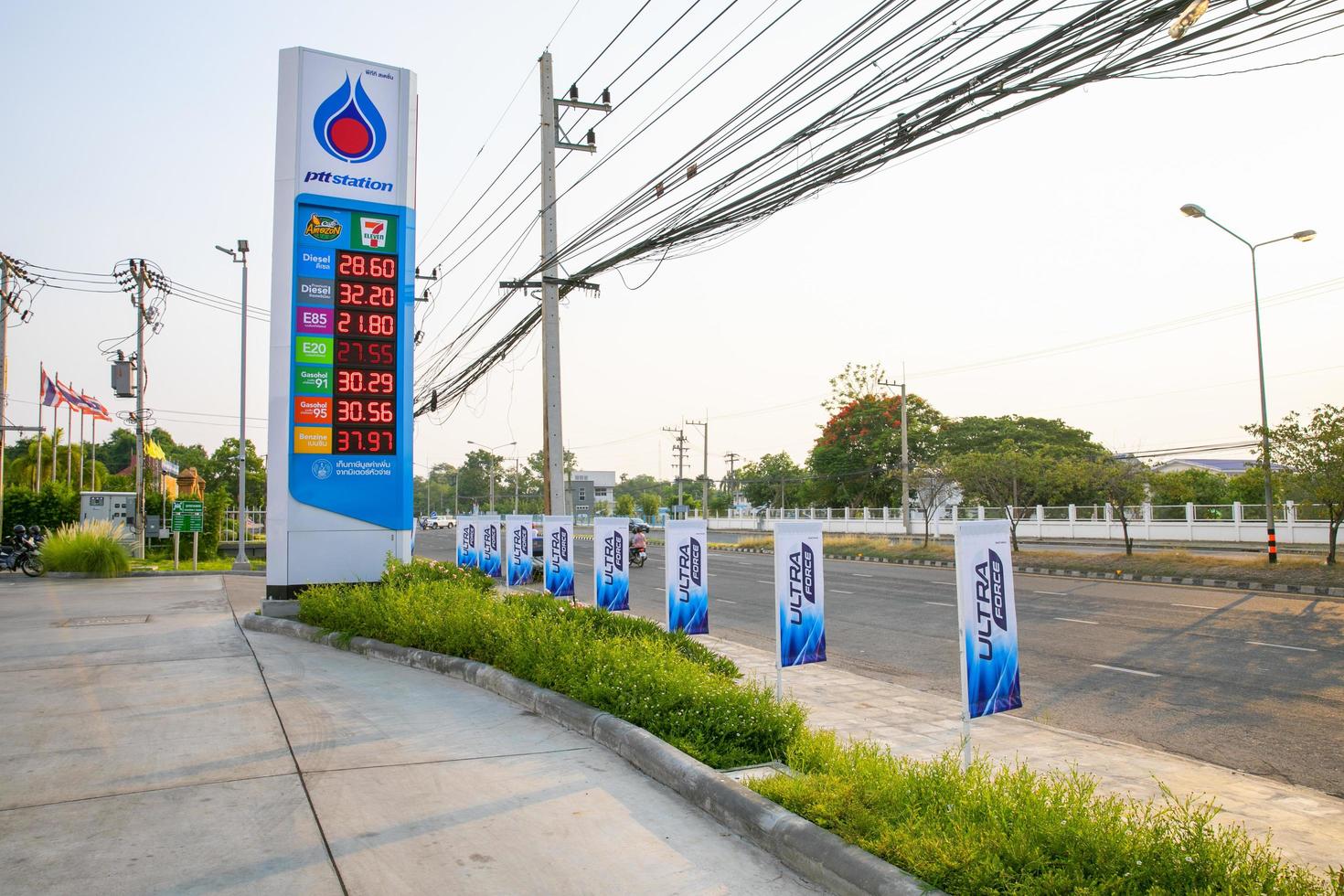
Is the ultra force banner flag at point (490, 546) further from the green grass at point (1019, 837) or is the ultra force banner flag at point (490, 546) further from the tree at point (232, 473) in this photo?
the tree at point (232, 473)

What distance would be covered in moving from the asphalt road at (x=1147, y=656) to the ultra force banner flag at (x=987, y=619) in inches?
113

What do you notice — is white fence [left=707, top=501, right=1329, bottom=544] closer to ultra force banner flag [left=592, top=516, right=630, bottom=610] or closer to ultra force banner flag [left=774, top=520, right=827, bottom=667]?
ultra force banner flag [left=592, top=516, right=630, bottom=610]

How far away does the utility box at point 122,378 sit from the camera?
95.9 feet

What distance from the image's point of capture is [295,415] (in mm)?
12828

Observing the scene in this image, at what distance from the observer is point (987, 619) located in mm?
5078

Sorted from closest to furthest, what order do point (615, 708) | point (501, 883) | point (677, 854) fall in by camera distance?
point (501, 883), point (677, 854), point (615, 708)

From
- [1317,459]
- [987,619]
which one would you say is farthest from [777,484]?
[987,619]

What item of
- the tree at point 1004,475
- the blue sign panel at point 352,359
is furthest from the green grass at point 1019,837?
the tree at point 1004,475

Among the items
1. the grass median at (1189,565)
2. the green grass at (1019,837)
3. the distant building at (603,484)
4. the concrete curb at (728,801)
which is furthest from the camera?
the distant building at (603,484)

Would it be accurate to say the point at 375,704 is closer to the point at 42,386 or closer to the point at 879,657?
the point at 879,657

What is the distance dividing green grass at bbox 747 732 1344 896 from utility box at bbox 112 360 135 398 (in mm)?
30846

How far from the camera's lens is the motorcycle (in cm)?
2212

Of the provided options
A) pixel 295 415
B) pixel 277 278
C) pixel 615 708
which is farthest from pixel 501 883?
pixel 277 278

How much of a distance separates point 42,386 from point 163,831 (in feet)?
120
